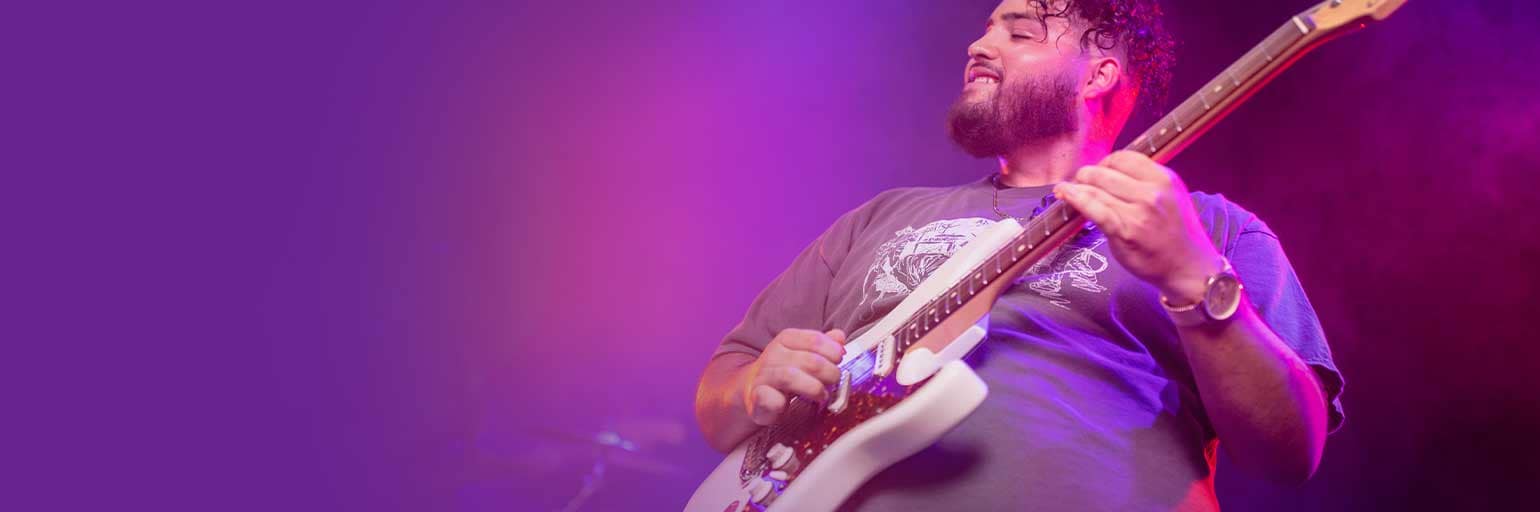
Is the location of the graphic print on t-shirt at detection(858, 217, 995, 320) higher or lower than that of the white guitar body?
higher

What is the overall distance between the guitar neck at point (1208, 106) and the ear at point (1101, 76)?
689 mm

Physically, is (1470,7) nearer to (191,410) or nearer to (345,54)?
(345,54)

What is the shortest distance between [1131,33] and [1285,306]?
3.21ft

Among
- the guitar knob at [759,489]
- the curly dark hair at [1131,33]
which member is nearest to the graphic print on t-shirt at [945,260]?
the guitar knob at [759,489]

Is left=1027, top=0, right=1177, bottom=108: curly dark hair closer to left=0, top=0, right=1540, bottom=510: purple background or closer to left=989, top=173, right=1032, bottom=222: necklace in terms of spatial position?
left=989, top=173, right=1032, bottom=222: necklace

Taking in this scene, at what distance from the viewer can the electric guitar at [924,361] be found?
1.21m

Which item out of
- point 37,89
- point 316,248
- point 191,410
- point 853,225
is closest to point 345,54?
point 316,248

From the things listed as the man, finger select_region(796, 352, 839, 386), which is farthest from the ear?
finger select_region(796, 352, 839, 386)

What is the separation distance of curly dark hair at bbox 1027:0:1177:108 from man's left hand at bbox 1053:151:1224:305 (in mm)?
968

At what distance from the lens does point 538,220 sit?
3.15 m

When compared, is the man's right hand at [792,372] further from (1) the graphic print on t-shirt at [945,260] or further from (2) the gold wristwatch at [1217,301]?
(2) the gold wristwatch at [1217,301]

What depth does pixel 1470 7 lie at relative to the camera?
7.82ft

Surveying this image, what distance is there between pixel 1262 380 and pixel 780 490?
71cm

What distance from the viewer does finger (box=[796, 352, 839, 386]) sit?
1387 mm
